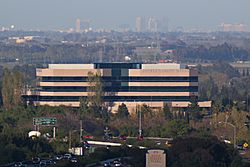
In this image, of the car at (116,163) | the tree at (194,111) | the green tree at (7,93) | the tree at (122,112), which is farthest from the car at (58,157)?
the green tree at (7,93)

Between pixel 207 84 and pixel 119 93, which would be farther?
pixel 207 84

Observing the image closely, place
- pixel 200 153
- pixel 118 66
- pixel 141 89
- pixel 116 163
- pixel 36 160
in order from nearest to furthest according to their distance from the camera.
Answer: pixel 200 153 → pixel 116 163 → pixel 36 160 → pixel 141 89 → pixel 118 66

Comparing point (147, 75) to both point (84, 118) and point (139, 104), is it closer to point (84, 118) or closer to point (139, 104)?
point (139, 104)

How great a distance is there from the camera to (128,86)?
3866 inches

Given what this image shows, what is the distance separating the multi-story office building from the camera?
9744cm

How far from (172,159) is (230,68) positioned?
10588cm

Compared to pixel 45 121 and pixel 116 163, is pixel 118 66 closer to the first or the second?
pixel 45 121

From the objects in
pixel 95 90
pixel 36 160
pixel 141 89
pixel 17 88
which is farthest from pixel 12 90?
pixel 36 160

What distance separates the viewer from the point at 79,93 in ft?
320

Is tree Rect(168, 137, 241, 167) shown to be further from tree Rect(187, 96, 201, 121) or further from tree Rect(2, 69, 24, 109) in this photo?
tree Rect(2, 69, 24, 109)

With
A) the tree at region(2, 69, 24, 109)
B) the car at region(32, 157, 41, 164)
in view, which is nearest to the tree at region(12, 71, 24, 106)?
the tree at region(2, 69, 24, 109)

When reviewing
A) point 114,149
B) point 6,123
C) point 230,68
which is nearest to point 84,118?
point 6,123

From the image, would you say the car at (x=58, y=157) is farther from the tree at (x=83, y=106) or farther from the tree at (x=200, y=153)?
the tree at (x=83, y=106)

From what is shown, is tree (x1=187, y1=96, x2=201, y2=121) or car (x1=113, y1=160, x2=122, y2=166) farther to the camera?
tree (x1=187, y1=96, x2=201, y2=121)
